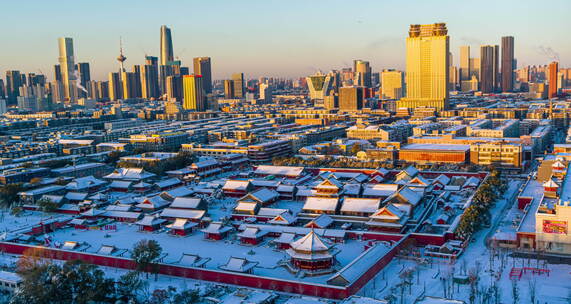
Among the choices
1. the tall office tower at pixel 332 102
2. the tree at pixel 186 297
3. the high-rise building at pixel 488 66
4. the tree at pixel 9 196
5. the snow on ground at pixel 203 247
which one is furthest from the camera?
the high-rise building at pixel 488 66

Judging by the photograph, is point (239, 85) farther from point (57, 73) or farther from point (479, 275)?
point (479, 275)

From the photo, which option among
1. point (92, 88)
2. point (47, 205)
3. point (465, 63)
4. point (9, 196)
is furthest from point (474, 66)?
point (47, 205)

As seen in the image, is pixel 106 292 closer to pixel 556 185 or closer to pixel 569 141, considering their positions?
pixel 556 185

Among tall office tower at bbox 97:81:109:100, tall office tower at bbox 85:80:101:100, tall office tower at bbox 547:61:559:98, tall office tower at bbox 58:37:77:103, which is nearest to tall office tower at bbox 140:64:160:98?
tall office tower at bbox 97:81:109:100

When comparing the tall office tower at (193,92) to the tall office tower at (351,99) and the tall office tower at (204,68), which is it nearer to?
the tall office tower at (351,99)

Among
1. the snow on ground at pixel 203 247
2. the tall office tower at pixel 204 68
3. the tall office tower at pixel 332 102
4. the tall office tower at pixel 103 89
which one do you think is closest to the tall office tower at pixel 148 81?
the tall office tower at pixel 204 68

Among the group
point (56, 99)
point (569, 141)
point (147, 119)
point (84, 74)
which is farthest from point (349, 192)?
point (84, 74)
